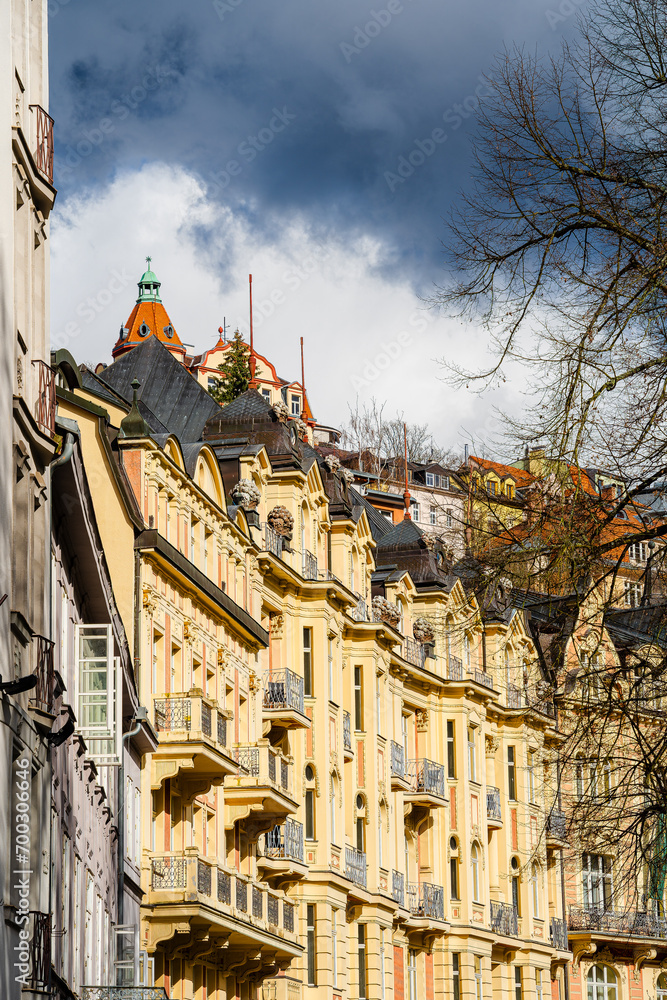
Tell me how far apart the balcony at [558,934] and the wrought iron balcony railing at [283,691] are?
26.3 m

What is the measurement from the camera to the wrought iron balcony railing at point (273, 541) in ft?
157

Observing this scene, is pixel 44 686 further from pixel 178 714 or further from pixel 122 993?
pixel 178 714

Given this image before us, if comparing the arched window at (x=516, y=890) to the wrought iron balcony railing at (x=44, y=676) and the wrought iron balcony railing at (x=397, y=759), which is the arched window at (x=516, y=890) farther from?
the wrought iron balcony railing at (x=44, y=676)

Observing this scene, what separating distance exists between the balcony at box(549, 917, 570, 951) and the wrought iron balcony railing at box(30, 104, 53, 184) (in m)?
52.4

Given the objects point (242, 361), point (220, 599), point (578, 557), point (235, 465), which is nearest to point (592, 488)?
point (578, 557)

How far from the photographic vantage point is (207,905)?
1422 inches

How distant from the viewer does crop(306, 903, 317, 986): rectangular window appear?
48000 millimetres

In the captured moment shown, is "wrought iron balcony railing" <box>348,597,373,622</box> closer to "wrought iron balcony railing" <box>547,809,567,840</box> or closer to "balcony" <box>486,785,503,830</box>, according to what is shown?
"balcony" <box>486,785,503,830</box>

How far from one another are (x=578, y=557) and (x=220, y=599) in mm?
27945

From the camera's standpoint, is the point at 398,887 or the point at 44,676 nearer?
the point at 44,676

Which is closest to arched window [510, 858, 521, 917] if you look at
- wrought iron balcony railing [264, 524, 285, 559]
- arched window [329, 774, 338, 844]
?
arched window [329, 774, 338, 844]

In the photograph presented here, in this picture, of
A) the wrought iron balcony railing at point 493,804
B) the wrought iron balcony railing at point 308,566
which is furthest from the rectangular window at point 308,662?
the wrought iron balcony railing at point 493,804

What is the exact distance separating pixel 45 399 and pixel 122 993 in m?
10.8

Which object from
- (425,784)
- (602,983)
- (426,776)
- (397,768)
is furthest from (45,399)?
(602,983)
